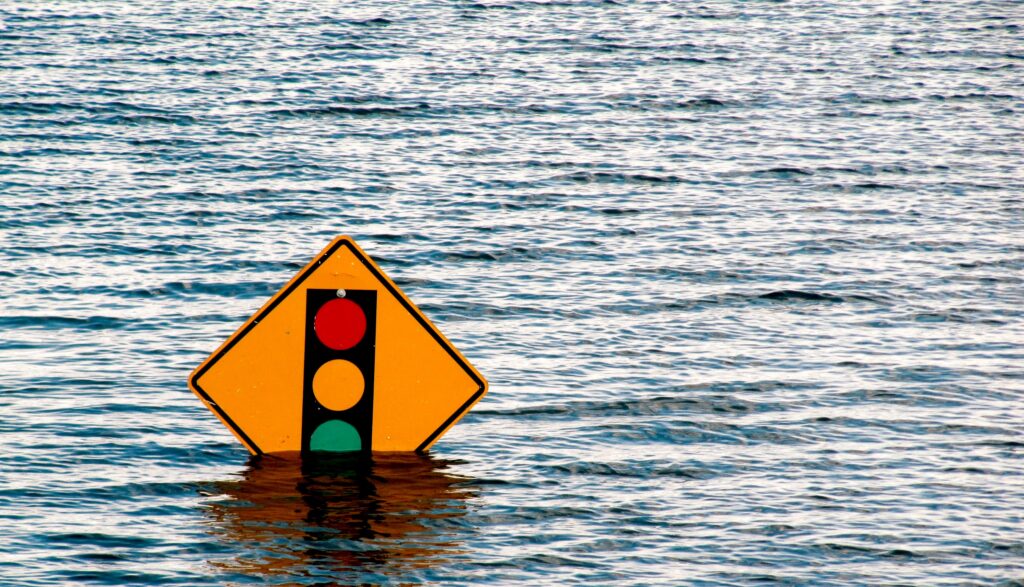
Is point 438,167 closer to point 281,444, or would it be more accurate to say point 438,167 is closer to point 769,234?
point 769,234

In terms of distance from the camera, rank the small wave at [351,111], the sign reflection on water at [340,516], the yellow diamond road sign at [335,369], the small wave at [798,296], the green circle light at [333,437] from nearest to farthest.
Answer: the sign reflection on water at [340,516], the yellow diamond road sign at [335,369], the green circle light at [333,437], the small wave at [798,296], the small wave at [351,111]

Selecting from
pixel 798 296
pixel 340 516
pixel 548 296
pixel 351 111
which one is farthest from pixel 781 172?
pixel 340 516

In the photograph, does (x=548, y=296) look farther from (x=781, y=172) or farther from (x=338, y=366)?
(x=781, y=172)

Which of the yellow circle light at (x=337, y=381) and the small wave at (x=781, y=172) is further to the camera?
the small wave at (x=781, y=172)

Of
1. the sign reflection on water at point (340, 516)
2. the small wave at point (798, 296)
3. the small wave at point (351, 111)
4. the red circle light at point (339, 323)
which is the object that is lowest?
the small wave at point (798, 296)

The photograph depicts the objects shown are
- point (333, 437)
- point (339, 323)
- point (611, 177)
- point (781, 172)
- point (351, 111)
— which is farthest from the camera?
point (351, 111)

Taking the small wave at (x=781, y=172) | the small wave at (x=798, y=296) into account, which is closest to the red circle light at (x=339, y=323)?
the small wave at (x=798, y=296)

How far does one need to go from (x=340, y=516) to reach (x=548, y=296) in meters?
5.99

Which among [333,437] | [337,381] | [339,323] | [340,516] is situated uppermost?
[339,323]

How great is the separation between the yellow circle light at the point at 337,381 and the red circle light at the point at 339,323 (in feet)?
0.40

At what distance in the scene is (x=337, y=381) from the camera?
29.9ft

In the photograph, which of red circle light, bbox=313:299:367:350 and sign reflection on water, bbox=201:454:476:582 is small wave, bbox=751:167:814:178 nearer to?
sign reflection on water, bbox=201:454:476:582

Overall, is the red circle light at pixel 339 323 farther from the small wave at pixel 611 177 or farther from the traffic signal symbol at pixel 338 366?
the small wave at pixel 611 177

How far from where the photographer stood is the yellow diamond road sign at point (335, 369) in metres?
9.02
